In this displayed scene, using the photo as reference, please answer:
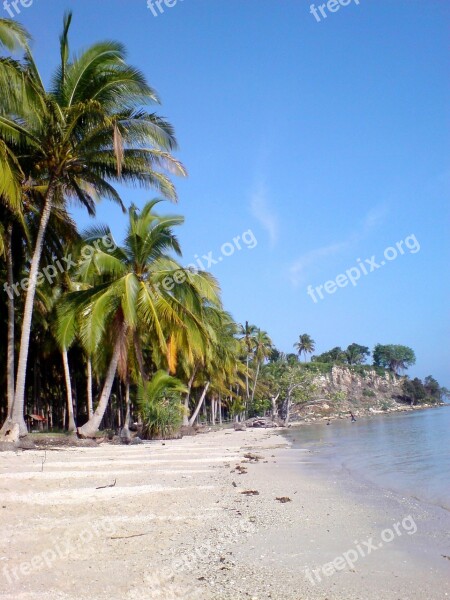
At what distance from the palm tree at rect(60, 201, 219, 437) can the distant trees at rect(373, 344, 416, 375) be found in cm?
10732

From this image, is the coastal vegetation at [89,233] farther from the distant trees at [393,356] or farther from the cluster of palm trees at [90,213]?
the distant trees at [393,356]

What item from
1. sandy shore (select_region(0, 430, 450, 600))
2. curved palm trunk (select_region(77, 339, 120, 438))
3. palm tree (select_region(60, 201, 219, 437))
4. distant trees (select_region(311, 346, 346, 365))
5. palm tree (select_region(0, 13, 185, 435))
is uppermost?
distant trees (select_region(311, 346, 346, 365))

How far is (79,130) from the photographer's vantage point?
51.0 feet

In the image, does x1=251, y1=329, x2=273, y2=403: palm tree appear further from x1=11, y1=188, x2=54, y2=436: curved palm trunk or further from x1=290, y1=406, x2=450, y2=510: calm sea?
x1=11, y1=188, x2=54, y2=436: curved palm trunk

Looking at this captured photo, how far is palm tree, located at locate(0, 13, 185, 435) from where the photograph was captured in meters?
14.4

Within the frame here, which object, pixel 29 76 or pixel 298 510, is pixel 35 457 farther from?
pixel 29 76

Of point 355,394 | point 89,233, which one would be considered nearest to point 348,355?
point 355,394

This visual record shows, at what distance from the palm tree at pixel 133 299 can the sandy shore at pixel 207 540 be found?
310 inches

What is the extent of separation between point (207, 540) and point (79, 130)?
1331 centimetres

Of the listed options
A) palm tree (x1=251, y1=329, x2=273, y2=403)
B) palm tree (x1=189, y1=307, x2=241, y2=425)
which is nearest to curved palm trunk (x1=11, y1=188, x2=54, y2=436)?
palm tree (x1=189, y1=307, x2=241, y2=425)

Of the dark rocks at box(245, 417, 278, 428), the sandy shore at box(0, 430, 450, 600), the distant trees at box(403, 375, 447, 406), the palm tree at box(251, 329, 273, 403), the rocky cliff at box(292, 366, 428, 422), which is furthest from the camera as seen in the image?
the distant trees at box(403, 375, 447, 406)

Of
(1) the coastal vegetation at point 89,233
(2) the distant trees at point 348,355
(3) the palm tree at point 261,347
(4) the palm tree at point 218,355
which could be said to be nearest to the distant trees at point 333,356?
(2) the distant trees at point 348,355

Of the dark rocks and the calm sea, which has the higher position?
the dark rocks

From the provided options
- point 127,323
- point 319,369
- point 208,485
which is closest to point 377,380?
point 319,369
